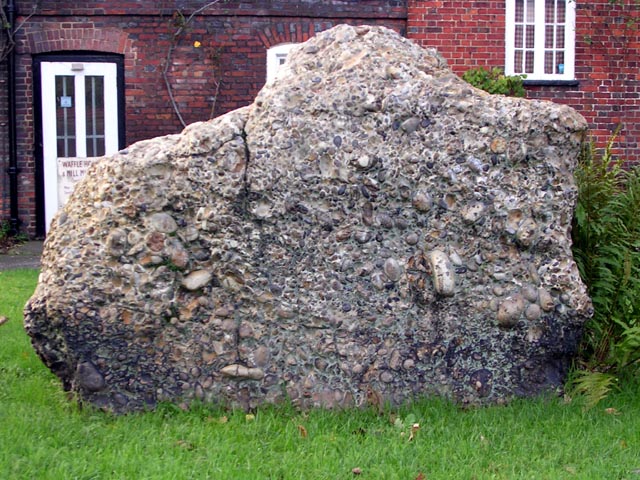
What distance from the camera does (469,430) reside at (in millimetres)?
4230

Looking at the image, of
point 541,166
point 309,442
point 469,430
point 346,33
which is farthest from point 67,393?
point 541,166

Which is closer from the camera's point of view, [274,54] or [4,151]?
[4,151]

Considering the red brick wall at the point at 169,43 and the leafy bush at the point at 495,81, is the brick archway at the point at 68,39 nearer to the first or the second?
the red brick wall at the point at 169,43

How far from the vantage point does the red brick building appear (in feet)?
43.9

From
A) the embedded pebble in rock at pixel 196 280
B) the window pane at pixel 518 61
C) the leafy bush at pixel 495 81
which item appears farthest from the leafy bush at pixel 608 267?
the window pane at pixel 518 61

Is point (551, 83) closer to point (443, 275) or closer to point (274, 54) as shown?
point (274, 54)

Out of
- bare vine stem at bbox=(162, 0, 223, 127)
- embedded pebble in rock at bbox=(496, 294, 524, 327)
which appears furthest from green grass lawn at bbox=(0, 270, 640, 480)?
bare vine stem at bbox=(162, 0, 223, 127)

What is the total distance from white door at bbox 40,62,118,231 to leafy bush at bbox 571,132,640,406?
10027 mm

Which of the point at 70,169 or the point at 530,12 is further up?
the point at 530,12

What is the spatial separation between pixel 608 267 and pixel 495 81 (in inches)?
333

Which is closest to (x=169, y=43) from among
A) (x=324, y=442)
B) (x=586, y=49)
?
(x=586, y=49)

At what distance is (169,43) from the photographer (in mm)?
13570

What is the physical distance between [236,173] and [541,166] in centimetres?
167

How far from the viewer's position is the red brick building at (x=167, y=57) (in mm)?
13391
